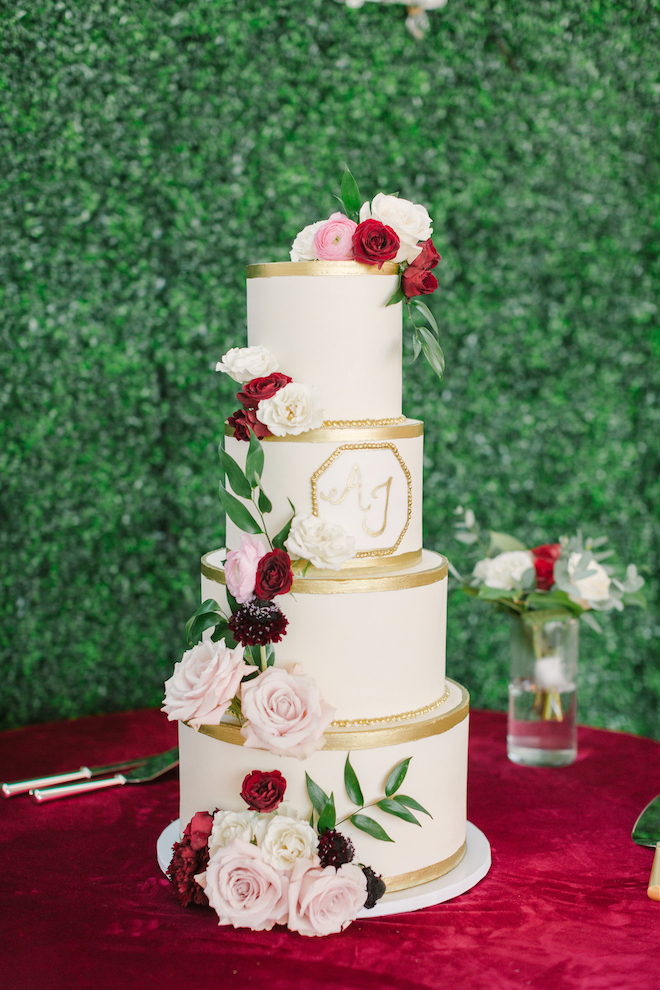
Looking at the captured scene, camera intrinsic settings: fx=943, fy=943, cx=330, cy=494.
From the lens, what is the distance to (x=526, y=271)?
3467mm

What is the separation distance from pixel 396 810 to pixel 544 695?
0.97 metres

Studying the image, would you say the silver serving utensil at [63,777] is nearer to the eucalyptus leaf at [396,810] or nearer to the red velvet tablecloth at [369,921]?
the red velvet tablecloth at [369,921]

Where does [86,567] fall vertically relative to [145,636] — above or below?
above

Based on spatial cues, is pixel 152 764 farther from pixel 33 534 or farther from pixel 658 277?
pixel 658 277

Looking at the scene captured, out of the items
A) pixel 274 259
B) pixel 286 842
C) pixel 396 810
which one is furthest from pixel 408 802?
pixel 274 259

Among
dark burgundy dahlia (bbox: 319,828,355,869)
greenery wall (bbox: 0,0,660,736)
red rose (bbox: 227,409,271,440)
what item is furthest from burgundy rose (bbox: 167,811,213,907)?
greenery wall (bbox: 0,0,660,736)

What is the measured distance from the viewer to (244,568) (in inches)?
68.6

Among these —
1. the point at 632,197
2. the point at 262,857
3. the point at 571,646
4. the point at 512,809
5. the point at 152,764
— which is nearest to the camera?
the point at 262,857

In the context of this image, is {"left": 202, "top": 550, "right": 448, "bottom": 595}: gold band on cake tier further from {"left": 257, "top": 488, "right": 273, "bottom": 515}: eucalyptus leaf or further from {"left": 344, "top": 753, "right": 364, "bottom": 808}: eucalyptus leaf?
{"left": 344, "top": 753, "right": 364, "bottom": 808}: eucalyptus leaf

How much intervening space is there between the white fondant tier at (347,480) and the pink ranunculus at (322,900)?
23.8 inches

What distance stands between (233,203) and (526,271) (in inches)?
43.0

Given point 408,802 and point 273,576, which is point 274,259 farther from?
point 408,802

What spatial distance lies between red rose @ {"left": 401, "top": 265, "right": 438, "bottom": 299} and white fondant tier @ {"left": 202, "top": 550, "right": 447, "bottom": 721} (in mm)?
584

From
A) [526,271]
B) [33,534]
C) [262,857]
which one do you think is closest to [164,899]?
[262,857]
